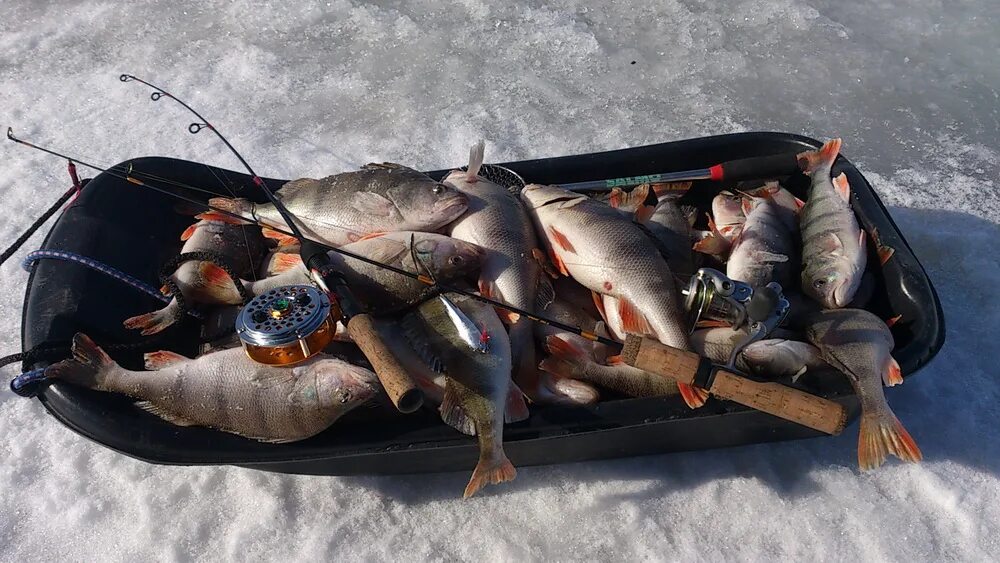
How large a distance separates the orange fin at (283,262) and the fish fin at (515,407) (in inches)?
34.7

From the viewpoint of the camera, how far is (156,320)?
7.18ft

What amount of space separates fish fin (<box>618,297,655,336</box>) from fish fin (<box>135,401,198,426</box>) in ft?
4.22

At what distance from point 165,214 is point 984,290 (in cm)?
318

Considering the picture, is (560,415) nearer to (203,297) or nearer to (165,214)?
(203,297)

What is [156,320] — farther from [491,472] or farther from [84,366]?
[491,472]

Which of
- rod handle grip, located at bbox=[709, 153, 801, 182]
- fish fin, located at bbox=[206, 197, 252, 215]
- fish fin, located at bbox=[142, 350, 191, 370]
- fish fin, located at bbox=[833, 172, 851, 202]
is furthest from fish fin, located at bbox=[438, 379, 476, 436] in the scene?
fish fin, located at bbox=[833, 172, 851, 202]

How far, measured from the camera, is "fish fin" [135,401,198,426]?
6.35ft

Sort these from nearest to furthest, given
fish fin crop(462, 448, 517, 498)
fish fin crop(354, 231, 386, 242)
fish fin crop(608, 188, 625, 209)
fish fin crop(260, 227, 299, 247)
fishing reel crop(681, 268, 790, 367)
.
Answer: fish fin crop(462, 448, 517, 498) < fishing reel crop(681, 268, 790, 367) < fish fin crop(354, 231, 386, 242) < fish fin crop(260, 227, 299, 247) < fish fin crop(608, 188, 625, 209)

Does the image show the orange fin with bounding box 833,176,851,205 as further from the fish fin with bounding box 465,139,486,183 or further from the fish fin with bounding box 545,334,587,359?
the fish fin with bounding box 465,139,486,183

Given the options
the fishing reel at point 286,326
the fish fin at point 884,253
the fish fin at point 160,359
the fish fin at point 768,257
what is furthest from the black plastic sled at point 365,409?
the fish fin at point 768,257

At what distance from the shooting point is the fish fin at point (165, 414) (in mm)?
1936

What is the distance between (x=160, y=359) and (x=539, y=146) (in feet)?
7.09

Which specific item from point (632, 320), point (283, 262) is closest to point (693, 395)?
point (632, 320)

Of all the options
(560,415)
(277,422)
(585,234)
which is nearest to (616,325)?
(585,234)
